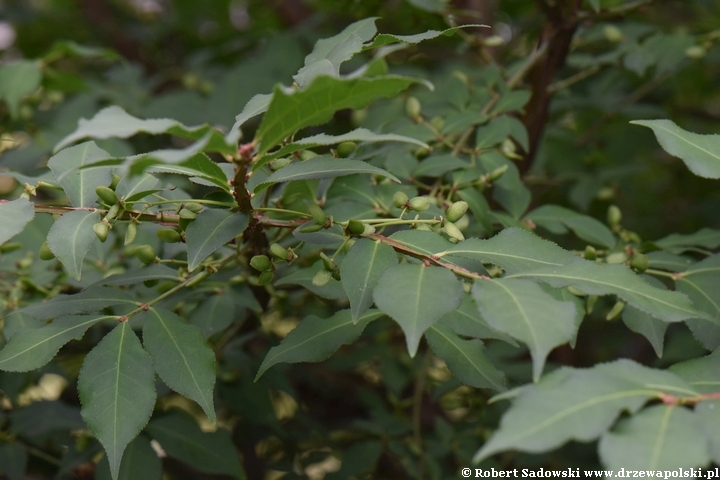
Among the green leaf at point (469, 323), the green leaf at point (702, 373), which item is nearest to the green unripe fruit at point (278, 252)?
the green leaf at point (469, 323)

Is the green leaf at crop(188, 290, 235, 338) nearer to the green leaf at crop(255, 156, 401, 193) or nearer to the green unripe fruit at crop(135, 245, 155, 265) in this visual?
the green unripe fruit at crop(135, 245, 155, 265)

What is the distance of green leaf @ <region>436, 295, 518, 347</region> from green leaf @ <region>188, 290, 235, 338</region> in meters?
0.34

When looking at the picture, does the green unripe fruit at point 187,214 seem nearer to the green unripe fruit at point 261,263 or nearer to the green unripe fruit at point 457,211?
the green unripe fruit at point 261,263

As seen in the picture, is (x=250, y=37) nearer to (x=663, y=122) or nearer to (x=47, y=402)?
(x=47, y=402)

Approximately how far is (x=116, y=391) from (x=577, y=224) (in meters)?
0.79

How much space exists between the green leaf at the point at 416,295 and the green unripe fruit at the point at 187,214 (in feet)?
0.89

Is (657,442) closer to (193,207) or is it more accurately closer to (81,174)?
(193,207)

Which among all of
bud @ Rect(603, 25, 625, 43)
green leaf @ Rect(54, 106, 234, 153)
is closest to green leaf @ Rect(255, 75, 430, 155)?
green leaf @ Rect(54, 106, 234, 153)

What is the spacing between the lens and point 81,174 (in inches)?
34.6

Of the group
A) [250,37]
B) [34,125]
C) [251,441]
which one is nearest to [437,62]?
[250,37]

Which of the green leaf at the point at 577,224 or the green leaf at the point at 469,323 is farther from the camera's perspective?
the green leaf at the point at 577,224

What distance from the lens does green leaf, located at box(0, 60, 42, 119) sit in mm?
1506

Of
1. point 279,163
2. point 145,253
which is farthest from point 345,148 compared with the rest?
point 145,253

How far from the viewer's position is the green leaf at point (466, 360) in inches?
33.5
